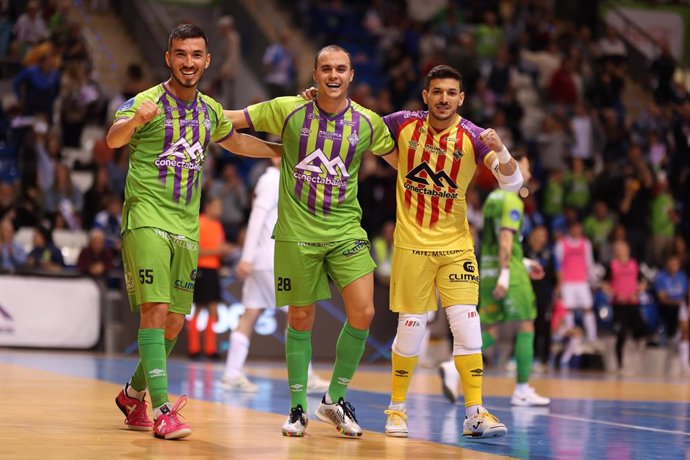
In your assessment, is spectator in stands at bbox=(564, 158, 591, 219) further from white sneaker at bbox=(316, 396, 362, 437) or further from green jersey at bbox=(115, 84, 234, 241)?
green jersey at bbox=(115, 84, 234, 241)

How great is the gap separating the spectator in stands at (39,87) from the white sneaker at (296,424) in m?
13.6

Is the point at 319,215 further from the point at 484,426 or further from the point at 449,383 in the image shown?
the point at 449,383

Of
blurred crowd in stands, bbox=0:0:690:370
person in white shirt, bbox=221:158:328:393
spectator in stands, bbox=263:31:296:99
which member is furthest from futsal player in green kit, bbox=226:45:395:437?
spectator in stands, bbox=263:31:296:99

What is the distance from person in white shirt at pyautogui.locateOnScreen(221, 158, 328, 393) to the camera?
1211cm

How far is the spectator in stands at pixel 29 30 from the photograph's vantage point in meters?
21.7

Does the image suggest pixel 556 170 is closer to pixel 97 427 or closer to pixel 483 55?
pixel 483 55

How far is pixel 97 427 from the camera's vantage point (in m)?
8.04

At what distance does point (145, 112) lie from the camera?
24.3ft

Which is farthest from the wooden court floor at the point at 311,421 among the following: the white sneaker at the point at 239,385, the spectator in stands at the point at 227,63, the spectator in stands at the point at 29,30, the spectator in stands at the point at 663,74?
the spectator in stands at the point at 663,74

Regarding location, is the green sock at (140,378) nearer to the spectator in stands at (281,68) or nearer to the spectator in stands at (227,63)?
the spectator in stands at (227,63)

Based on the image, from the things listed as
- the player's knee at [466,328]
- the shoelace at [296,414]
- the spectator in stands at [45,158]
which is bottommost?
the shoelace at [296,414]

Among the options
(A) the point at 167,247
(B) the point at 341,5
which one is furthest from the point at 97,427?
(B) the point at 341,5

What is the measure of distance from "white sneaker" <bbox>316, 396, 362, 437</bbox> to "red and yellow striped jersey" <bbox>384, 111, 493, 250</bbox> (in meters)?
1.30

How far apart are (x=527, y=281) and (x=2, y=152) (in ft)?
37.4
